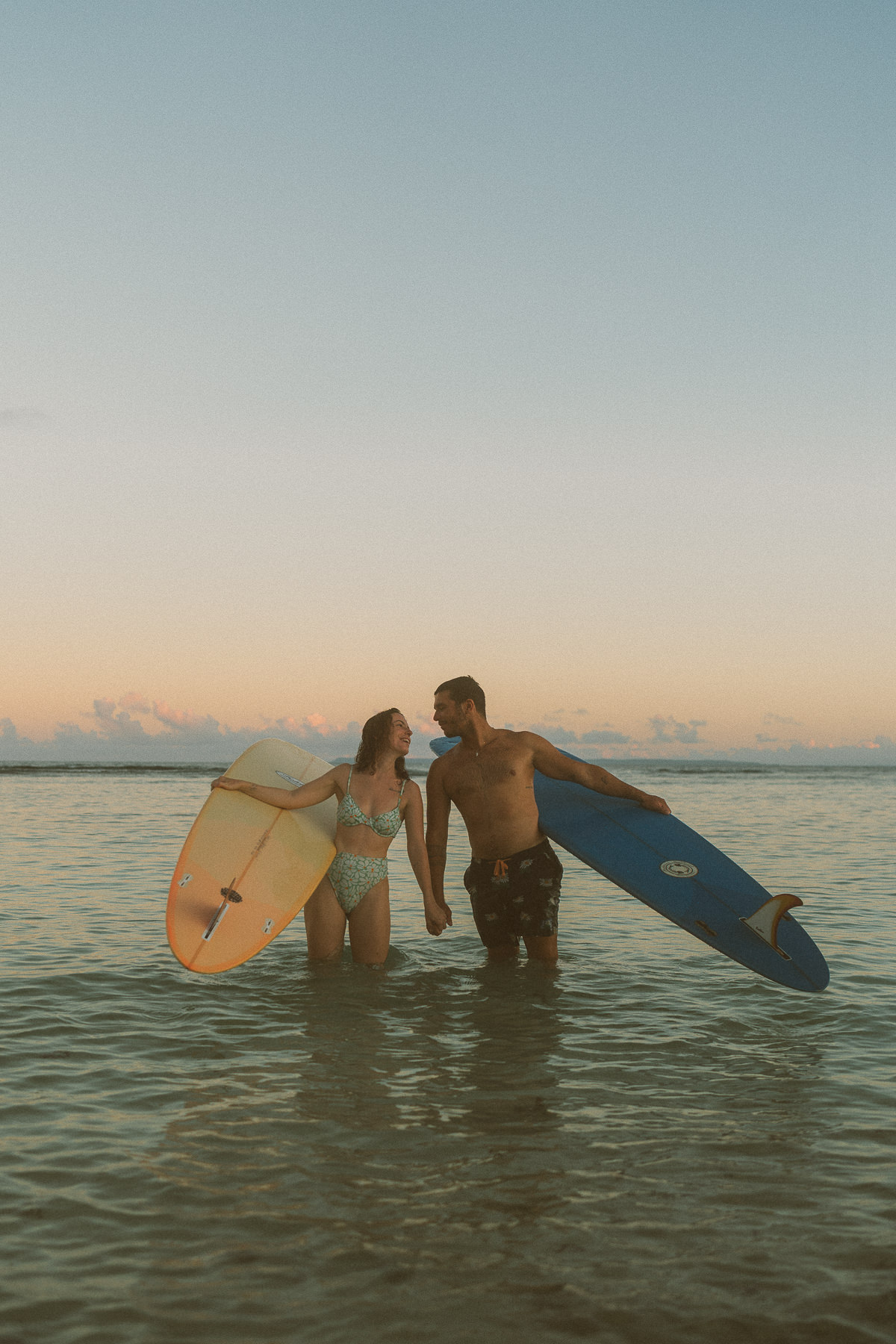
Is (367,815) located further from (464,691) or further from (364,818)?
(464,691)

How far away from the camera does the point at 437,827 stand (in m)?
6.45

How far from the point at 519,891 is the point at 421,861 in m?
0.66

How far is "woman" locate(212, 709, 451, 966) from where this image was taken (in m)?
6.59

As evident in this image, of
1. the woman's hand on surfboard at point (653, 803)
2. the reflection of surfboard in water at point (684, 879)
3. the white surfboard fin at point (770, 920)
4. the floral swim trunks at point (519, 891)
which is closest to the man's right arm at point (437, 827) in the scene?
the floral swim trunks at point (519, 891)

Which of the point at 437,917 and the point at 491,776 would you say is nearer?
the point at 437,917

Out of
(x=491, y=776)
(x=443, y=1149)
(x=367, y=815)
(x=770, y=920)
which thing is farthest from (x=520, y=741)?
(x=443, y=1149)

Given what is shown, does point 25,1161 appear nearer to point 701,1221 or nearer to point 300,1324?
point 300,1324

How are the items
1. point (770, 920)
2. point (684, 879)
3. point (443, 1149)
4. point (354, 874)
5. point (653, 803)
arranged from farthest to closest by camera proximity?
point (684, 879), point (653, 803), point (354, 874), point (770, 920), point (443, 1149)

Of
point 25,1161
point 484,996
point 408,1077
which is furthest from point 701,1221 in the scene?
point 484,996

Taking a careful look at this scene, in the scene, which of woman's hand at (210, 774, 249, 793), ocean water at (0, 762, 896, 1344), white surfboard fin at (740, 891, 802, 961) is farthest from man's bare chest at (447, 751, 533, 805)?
white surfboard fin at (740, 891, 802, 961)

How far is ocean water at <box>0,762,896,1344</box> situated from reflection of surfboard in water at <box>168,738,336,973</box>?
325 millimetres

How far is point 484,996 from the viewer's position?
6.41 metres

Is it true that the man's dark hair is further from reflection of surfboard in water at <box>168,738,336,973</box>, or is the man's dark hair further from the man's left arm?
reflection of surfboard in water at <box>168,738,336,973</box>

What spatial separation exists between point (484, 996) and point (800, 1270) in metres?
3.41
